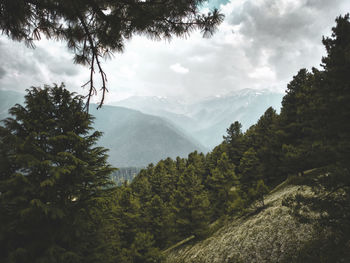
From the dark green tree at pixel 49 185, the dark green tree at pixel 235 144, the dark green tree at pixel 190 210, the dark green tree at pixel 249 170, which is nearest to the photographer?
the dark green tree at pixel 49 185

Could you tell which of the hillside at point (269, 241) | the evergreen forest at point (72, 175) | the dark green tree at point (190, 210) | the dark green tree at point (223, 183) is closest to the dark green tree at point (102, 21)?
the evergreen forest at point (72, 175)

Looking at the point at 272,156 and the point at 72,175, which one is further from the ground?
the point at 72,175

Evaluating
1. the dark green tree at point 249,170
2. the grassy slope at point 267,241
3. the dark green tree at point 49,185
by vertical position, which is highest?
the dark green tree at point 49,185

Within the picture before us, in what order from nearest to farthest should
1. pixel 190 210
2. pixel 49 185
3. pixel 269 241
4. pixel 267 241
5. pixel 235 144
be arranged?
pixel 49 185, pixel 269 241, pixel 267 241, pixel 190 210, pixel 235 144

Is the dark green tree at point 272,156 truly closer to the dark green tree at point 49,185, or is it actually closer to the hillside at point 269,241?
the hillside at point 269,241

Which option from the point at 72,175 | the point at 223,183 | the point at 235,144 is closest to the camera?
the point at 72,175

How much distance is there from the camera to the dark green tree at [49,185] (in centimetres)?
635

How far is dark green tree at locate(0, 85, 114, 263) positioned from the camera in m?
6.35

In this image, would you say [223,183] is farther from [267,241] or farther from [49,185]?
[49,185]

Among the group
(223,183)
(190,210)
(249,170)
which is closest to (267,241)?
(249,170)

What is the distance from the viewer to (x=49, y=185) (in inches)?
281

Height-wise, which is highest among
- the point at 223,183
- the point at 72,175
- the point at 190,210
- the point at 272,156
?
the point at 72,175

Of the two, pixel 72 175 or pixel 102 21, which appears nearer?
pixel 102 21

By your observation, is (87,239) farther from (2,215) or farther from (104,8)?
(104,8)
